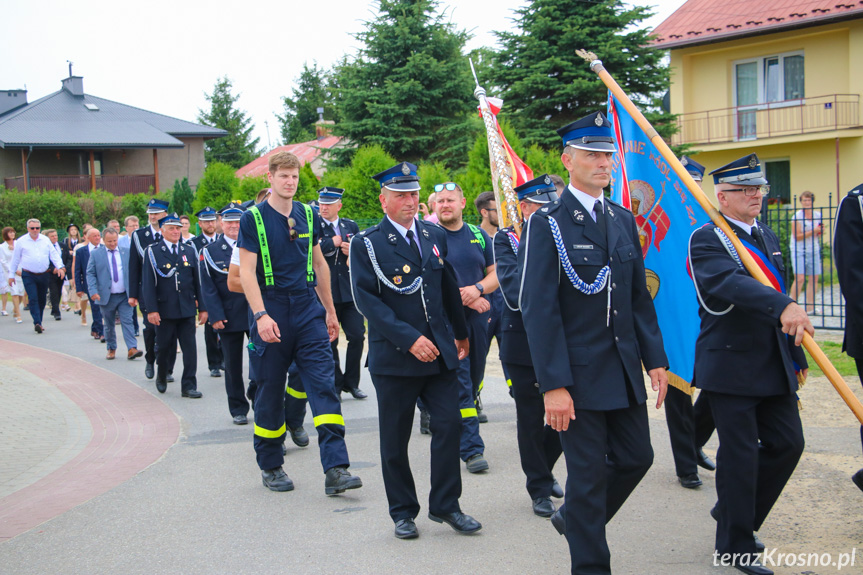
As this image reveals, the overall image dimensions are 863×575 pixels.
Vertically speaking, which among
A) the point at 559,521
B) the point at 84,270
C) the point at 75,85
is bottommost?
the point at 559,521

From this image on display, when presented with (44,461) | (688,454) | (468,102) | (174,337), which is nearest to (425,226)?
(688,454)

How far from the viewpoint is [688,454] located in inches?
237

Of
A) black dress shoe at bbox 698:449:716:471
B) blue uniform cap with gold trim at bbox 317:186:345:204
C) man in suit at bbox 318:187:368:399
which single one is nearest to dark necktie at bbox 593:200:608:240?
black dress shoe at bbox 698:449:716:471

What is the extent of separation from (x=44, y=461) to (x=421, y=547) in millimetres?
4319

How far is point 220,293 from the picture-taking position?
9.12m

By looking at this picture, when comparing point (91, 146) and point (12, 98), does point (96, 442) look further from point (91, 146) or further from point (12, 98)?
point (12, 98)

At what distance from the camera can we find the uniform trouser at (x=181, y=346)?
10.4m

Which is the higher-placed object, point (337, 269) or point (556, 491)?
point (337, 269)

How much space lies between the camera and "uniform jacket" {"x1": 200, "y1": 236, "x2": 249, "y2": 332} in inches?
335

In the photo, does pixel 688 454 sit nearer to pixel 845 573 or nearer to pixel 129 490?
pixel 845 573

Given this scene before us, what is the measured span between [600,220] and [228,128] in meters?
76.3

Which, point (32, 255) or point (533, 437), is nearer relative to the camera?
point (533, 437)

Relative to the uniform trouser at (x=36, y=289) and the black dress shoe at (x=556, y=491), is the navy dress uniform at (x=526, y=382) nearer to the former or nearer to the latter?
the black dress shoe at (x=556, y=491)

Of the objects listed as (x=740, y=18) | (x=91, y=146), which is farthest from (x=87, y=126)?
(x=740, y=18)
